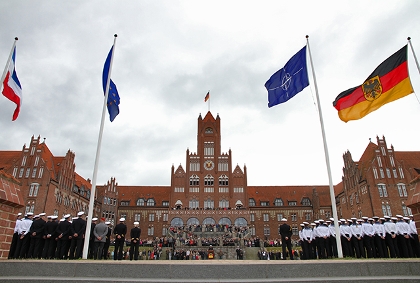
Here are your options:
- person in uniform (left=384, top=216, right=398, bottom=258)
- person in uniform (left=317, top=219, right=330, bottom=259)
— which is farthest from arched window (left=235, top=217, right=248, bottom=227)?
person in uniform (left=384, top=216, right=398, bottom=258)

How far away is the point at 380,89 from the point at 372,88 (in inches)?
11.9

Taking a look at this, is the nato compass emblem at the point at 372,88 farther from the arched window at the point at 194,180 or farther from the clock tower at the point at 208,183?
the arched window at the point at 194,180

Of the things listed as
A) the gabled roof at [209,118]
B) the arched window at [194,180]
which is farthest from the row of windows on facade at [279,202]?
the gabled roof at [209,118]

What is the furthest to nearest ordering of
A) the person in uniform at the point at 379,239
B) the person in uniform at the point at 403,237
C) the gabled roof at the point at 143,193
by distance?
the gabled roof at the point at 143,193 → the person in uniform at the point at 379,239 → the person in uniform at the point at 403,237

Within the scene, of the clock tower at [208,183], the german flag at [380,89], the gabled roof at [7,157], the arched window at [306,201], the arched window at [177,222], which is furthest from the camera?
the arched window at [306,201]

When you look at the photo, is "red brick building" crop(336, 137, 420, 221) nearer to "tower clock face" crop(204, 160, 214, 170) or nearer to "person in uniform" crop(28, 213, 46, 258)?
"tower clock face" crop(204, 160, 214, 170)

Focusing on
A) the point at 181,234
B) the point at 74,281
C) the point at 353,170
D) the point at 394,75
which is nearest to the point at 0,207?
the point at 74,281

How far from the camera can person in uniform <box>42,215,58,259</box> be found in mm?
11969

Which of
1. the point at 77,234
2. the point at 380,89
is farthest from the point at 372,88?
the point at 77,234

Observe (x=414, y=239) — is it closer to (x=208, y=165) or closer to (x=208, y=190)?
(x=208, y=190)

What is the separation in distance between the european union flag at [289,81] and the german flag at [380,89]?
2.04m

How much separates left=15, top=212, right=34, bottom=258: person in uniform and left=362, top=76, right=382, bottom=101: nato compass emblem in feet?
47.5

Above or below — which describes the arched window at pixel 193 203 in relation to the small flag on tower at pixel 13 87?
above

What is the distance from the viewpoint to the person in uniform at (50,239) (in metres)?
12.0
